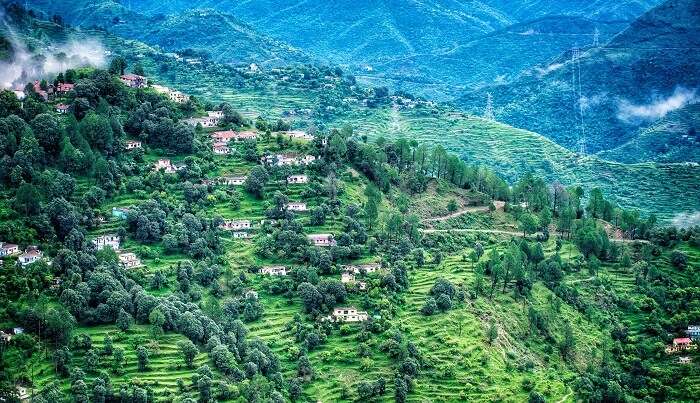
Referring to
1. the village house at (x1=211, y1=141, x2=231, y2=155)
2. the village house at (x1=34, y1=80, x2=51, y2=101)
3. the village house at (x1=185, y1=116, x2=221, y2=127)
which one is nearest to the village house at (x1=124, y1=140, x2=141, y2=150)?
the village house at (x1=211, y1=141, x2=231, y2=155)

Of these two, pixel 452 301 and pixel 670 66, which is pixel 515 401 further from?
pixel 670 66

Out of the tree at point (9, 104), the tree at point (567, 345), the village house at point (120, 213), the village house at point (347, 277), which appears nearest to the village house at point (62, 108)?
the tree at point (9, 104)

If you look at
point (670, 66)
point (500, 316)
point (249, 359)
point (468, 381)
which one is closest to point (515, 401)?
point (468, 381)

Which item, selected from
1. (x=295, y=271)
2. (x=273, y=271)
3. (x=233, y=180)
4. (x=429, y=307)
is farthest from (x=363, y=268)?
(x=233, y=180)

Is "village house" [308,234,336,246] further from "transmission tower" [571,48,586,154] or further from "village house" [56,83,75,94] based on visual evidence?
"transmission tower" [571,48,586,154]

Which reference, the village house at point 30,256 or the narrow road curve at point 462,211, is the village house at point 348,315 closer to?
the narrow road curve at point 462,211

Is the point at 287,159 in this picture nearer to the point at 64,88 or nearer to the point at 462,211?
the point at 462,211
